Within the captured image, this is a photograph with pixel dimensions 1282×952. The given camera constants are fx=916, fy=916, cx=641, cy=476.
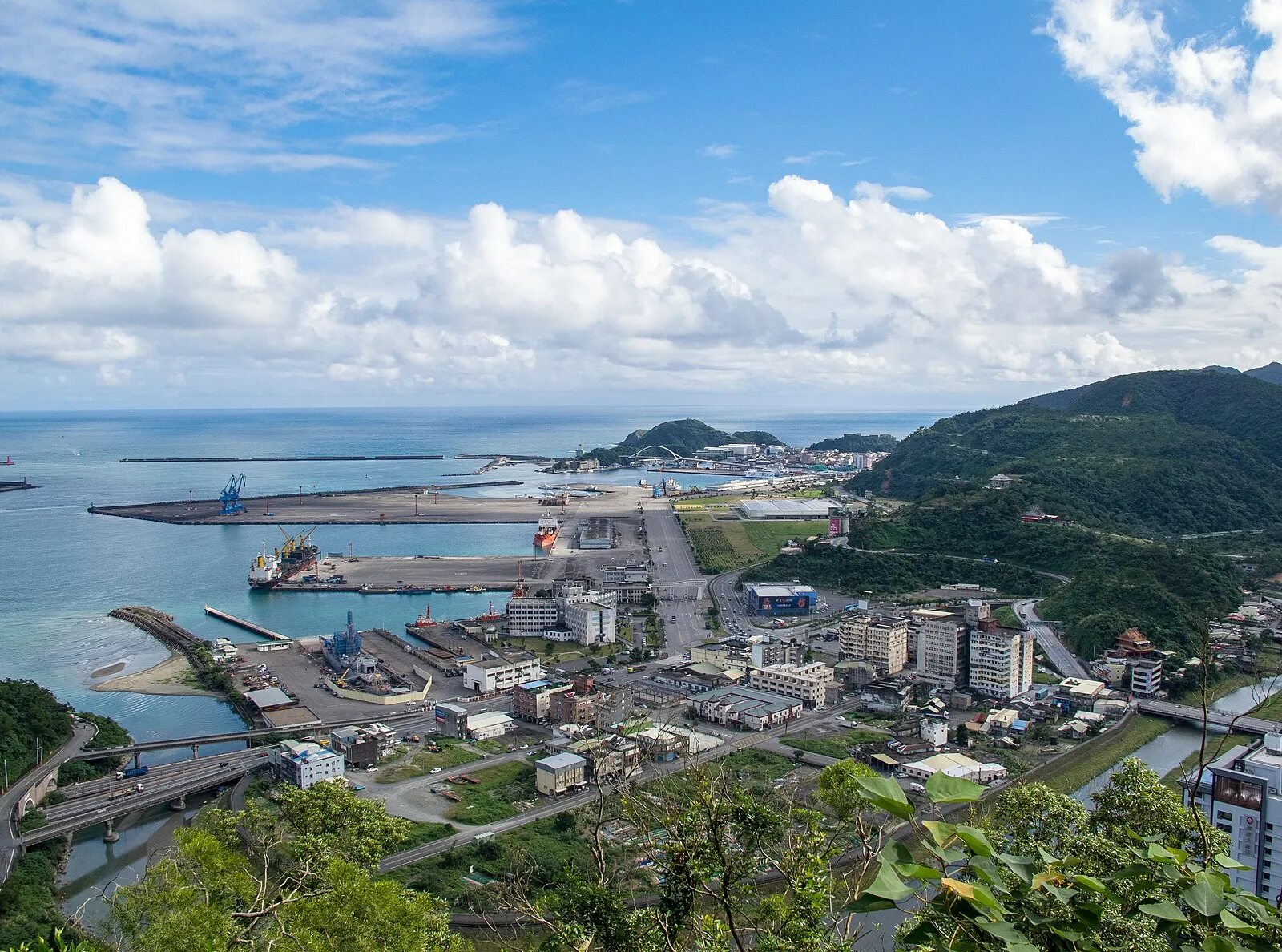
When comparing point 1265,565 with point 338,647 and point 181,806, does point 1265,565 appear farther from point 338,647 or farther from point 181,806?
point 181,806

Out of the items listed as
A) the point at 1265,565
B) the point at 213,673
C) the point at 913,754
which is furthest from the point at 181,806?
the point at 1265,565

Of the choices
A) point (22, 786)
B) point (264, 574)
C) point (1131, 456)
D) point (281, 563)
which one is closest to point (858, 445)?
point (1131, 456)

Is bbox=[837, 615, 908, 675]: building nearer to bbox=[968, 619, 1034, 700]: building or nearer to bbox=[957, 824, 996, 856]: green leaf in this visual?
bbox=[968, 619, 1034, 700]: building

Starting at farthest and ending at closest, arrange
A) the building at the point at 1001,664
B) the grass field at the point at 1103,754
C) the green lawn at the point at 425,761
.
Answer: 1. the building at the point at 1001,664
2. the green lawn at the point at 425,761
3. the grass field at the point at 1103,754

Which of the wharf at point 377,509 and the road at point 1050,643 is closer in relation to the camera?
the road at point 1050,643

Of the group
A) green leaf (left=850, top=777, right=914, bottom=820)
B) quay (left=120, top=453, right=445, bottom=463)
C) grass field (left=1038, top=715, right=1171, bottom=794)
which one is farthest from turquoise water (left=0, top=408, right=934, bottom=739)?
green leaf (left=850, top=777, right=914, bottom=820)

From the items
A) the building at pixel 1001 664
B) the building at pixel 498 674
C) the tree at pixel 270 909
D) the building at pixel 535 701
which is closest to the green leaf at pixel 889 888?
→ the tree at pixel 270 909

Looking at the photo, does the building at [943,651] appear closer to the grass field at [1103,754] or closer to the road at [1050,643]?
the road at [1050,643]
